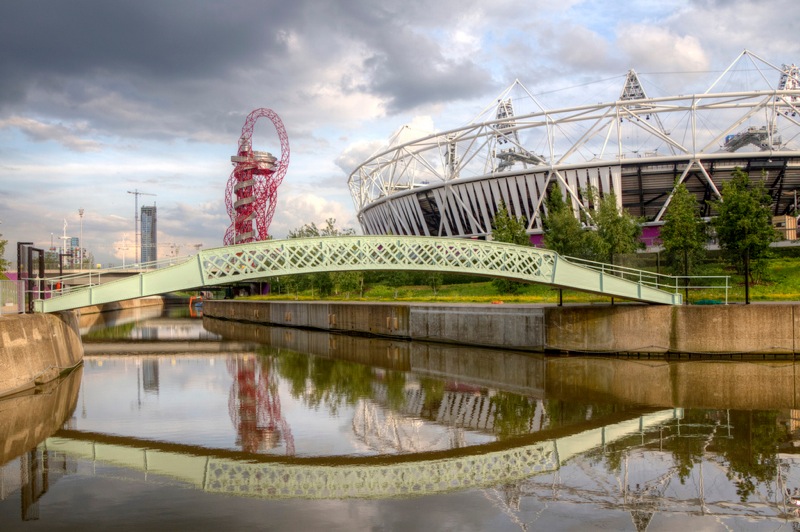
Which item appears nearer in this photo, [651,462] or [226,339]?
[651,462]

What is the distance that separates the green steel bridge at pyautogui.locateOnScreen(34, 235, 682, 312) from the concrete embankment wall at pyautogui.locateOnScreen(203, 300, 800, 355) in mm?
1204

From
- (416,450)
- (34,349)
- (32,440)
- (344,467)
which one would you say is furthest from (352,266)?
(344,467)

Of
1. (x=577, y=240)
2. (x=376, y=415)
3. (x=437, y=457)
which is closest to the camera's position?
(x=437, y=457)

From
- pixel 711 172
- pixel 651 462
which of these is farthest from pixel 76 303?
pixel 711 172

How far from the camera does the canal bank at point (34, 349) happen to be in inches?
834

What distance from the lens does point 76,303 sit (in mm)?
26266

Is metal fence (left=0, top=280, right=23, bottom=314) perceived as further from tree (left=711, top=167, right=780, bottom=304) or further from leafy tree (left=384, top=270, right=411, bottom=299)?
leafy tree (left=384, top=270, right=411, bottom=299)

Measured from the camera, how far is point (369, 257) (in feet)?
92.7

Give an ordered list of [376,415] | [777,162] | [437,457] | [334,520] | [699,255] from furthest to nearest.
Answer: [777,162], [699,255], [376,415], [437,457], [334,520]

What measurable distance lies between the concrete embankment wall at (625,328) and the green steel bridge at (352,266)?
120cm

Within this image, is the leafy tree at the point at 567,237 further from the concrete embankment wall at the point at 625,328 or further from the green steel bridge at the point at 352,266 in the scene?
the green steel bridge at the point at 352,266

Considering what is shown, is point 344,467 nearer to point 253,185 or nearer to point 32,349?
point 32,349

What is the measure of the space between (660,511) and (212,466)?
855 centimetres

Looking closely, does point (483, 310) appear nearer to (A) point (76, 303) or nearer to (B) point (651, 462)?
(A) point (76, 303)
